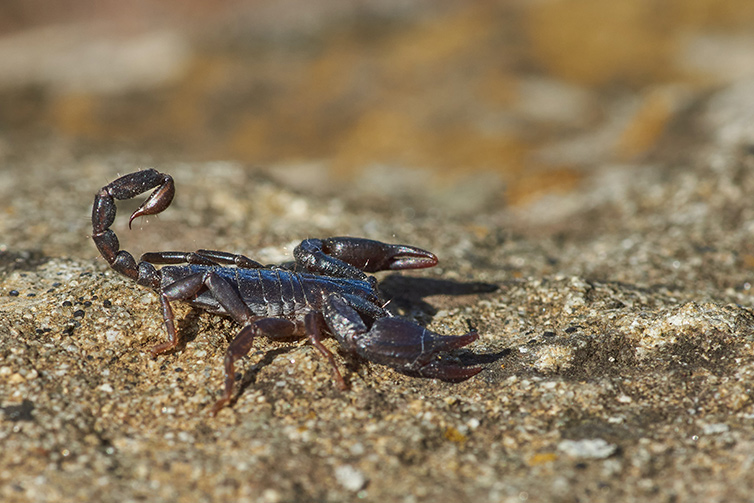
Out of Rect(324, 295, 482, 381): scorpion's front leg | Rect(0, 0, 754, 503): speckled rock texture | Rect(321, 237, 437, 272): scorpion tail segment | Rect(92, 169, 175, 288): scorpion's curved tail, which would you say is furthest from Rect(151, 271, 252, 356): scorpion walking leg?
Rect(321, 237, 437, 272): scorpion tail segment

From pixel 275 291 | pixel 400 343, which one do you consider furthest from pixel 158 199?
pixel 400 343

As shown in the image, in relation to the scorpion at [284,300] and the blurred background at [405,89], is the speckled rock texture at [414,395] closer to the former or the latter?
the scorpion at [284,300]

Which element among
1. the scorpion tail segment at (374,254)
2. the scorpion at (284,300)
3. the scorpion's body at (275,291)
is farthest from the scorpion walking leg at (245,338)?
the scorpion tail segment at (374,254)

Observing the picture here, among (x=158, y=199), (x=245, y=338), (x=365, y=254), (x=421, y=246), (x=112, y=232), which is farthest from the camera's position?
(x=421, y=246)

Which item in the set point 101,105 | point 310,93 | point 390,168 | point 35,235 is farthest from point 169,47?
point 35,235

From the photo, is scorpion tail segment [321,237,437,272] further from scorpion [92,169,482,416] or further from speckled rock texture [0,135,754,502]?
speckled rock texture [0,135,754,502]

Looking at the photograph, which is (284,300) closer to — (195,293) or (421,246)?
(195,293)
